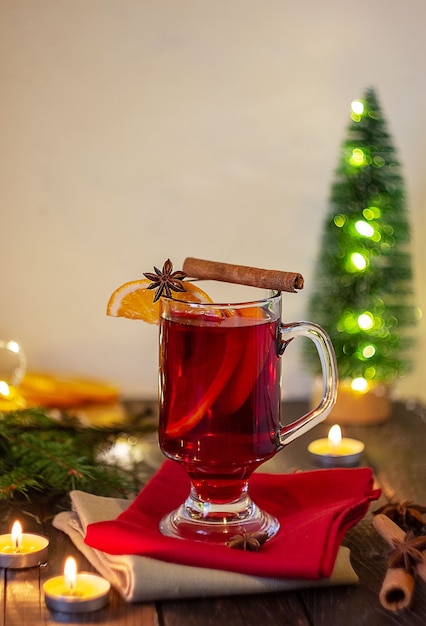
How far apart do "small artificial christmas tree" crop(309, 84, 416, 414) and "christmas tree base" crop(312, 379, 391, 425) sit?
0.04 meters

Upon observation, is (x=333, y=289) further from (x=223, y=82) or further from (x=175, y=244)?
(x=223, y=82)

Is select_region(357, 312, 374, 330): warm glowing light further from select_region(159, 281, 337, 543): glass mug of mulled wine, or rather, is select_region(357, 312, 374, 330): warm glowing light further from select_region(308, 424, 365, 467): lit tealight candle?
select_region(159, 281, 337, 543): glass mug of mulled wine

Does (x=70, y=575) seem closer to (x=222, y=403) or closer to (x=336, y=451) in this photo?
(x=222, y=403)

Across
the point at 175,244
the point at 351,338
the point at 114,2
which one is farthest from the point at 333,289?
the point at 114,2

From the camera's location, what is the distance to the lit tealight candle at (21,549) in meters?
1.10

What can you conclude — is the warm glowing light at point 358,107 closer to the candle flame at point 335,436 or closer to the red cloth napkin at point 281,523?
the candle flame at point 335,436

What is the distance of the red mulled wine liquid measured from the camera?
1.12 m

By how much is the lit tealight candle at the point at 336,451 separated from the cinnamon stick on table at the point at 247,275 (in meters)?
0.41

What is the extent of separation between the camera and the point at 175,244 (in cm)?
213

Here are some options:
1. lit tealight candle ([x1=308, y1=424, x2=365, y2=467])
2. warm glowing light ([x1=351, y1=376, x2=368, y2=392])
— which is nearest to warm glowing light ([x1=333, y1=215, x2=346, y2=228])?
warm glowing light ([x1=351, y1=376, x2=368, y2=392])

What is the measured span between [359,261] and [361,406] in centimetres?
29

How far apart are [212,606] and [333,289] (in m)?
1.03

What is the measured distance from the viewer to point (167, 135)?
2.08 meters

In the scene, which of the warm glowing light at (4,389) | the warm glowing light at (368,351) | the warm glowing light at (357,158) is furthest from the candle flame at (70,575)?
the warm glowing light at (357,158)
